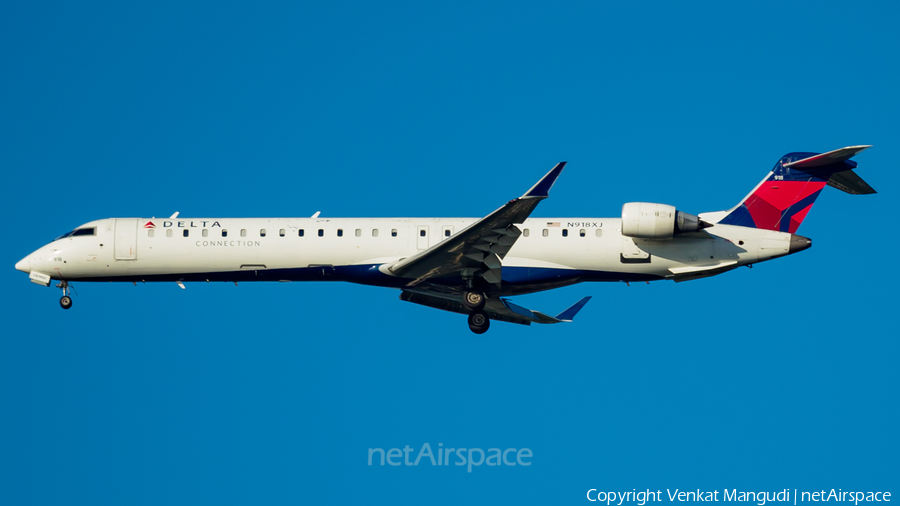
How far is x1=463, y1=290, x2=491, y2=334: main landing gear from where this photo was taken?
25797mm

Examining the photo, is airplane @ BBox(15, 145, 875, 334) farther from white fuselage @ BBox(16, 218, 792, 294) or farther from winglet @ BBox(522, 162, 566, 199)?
winglet @ BBox(522, 162, 566, 199)

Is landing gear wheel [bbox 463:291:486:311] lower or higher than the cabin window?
lower

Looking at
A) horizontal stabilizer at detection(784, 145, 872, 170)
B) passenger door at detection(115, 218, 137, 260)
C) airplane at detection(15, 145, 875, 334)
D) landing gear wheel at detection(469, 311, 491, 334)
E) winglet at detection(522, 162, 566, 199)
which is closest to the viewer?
winglet at detection(522, 162, 566, 199)

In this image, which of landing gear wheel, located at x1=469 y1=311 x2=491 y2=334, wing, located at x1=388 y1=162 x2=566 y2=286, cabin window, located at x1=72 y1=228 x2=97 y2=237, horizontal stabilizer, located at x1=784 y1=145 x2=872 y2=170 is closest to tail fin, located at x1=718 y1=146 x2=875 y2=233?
horizontal stabilizer, located at x1=784 y1=145 x2=872 y2=170

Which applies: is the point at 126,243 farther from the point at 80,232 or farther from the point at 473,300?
the point at 473,300

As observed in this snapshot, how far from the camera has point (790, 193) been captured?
2584 centimetres

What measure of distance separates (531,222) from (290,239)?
6.58 meters

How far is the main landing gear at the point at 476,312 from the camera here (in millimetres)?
25797

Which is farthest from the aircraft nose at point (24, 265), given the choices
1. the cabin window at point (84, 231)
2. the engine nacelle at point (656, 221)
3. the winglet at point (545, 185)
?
the engine nacelle at point (656, 221)

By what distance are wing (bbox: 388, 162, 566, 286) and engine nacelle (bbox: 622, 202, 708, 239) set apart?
319cm

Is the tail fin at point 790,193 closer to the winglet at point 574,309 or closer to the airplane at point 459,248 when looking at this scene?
the airplane at point 459,248

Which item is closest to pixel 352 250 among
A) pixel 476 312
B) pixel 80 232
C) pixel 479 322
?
pixel 476 312

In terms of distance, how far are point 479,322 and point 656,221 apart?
5.63 metres

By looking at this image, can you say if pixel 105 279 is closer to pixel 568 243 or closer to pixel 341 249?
pixel 341 249
